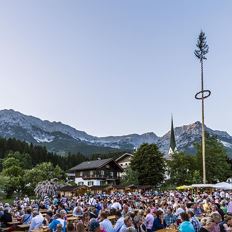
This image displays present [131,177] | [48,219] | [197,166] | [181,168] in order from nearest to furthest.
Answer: [48,219], [181,168], [131,177], [197,166]

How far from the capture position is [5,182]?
66.1 metres

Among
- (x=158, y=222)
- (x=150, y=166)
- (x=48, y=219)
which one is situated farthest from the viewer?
(x=150, y=166)

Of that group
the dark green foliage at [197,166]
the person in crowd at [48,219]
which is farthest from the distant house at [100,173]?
the person in crowd at [48,219]

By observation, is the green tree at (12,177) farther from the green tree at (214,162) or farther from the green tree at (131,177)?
the green tree at (214,162)

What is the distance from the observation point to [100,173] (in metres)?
95.6

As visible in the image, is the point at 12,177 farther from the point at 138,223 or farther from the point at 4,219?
the point at 138,223

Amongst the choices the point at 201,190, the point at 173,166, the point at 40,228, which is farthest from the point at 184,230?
the point at 173,166

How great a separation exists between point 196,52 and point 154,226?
41.5 m

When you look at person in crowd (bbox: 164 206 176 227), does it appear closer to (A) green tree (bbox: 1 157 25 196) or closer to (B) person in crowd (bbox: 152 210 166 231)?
(B) person in crowd (bbox: 152 210 166 231)

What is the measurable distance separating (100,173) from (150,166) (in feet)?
67.7

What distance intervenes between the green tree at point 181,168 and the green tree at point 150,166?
Result: 6.39 feet

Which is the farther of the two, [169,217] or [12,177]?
[12,177]

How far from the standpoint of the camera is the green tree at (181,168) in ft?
245

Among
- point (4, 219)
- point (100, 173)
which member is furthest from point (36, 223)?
point (100, 173)
